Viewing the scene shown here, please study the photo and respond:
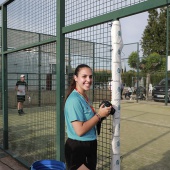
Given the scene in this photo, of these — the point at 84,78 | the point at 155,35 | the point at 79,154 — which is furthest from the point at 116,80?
the point at 155,35

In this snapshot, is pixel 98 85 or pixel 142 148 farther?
pixel 142 148

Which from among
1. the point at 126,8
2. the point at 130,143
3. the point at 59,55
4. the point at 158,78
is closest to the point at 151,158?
the point at 130,143

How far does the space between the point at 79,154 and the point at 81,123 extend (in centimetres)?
33

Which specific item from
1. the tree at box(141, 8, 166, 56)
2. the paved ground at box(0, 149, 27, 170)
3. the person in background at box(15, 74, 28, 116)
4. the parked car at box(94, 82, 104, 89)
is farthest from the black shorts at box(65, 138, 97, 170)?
the tree at box(141, 8, 166, 56)

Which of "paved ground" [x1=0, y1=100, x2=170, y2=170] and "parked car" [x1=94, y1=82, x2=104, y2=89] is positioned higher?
"parked car" [x1=94, y1=82, x2=104, y2=89]

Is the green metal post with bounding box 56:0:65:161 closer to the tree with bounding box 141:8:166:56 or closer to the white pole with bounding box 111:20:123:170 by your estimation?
the white pole with bounding box 111:20:123:170

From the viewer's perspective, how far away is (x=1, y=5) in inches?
198

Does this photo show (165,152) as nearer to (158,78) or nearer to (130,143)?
(130,143)

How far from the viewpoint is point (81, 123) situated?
6.86 feet

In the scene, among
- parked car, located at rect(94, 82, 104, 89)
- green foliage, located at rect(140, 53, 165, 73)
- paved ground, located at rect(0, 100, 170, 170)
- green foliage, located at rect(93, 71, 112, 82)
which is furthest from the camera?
green foliage, located at rect(140, 53, 165, 73)

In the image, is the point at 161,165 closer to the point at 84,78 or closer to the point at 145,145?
the point at 145,145

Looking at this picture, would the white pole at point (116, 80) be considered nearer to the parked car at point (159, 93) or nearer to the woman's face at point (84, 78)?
the woman's face at point (84, 78)

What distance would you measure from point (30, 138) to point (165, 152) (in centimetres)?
324

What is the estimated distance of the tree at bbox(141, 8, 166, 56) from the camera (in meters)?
31.7
